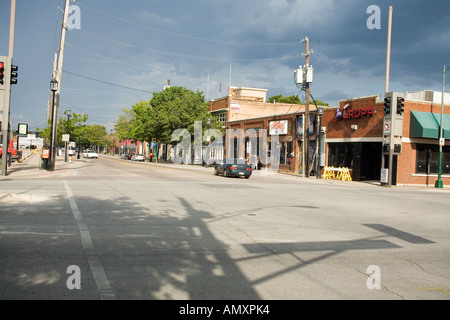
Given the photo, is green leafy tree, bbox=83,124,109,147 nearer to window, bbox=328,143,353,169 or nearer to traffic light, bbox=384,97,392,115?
window, bbox=328,143,353,169

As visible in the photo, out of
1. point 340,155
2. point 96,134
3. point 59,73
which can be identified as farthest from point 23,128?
point 96,134

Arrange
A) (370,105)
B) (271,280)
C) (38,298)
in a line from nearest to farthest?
(38,298) < (271,280) < (370,105)

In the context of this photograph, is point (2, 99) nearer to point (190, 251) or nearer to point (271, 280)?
point (190, 251)

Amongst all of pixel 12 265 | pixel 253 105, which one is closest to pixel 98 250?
pixel 12 265

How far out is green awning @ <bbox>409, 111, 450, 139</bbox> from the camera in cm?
2702

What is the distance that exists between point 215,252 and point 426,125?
83.5 feet

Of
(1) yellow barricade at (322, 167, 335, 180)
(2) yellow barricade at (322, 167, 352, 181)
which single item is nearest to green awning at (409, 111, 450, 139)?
(2) yellow barricade at (322, 167, 352, 181)

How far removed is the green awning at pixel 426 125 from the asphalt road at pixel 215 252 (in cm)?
1663

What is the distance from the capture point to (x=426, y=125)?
27.2m

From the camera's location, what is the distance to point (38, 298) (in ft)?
14.3

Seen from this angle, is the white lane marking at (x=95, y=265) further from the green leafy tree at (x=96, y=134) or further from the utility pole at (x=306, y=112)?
the green leafy tree at (x=96, y=134)

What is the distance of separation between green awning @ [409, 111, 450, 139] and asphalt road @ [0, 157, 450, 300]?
16.6 metres

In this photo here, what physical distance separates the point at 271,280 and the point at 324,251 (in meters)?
2.16

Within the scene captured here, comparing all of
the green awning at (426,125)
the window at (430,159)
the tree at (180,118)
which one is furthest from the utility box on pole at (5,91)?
the tree at (180,118)
